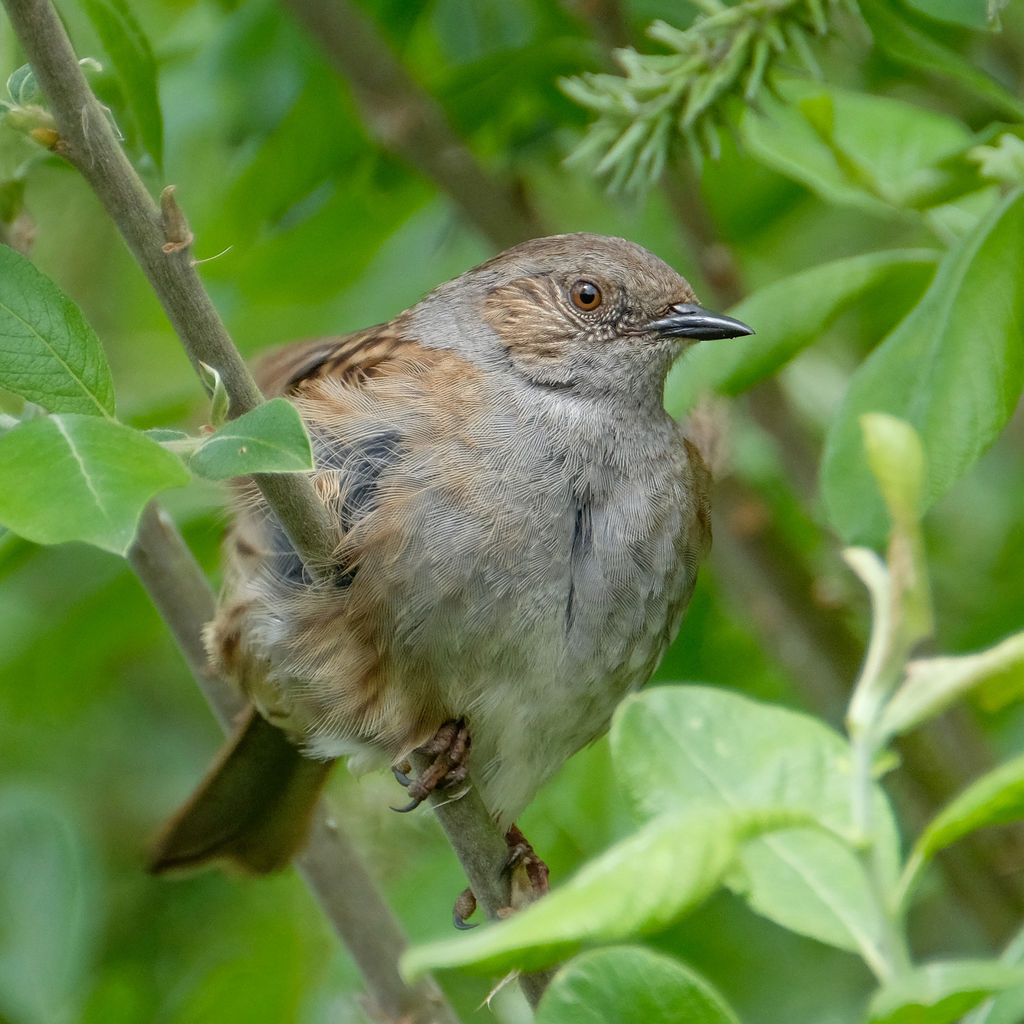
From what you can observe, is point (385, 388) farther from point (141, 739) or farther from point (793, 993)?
point (141, 739)

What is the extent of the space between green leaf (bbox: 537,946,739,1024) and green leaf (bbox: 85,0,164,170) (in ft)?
4.59

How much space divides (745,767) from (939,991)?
0.93ft

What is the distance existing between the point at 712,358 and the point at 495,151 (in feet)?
4.50

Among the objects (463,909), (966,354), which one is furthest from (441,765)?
(966,354)

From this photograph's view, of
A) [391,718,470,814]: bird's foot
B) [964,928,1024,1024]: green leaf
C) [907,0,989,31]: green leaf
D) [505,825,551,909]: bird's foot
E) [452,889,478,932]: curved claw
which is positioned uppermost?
[907,0,989,31]: green leaf

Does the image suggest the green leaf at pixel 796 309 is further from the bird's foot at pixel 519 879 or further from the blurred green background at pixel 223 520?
the bird's foot at pixel 519 879

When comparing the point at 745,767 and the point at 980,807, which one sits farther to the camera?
the point at 745,767

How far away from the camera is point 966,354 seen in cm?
198

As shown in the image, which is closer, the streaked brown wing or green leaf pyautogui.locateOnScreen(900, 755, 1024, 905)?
green leaf pyautogui.locateOnScreen(900, 755, 1024, 905)

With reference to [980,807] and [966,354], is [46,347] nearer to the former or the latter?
[980,807]

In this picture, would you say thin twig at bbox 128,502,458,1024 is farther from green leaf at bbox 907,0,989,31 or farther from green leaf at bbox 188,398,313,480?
green leaf at bbox 907,0,989,31

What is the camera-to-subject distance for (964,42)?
318 cm

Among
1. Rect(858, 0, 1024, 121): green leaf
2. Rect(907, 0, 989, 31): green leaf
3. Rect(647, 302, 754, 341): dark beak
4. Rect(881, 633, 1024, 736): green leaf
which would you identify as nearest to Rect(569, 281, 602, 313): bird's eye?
Rect(647, 302, 754, 341): dark beak

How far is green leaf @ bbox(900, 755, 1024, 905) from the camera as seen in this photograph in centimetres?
105
